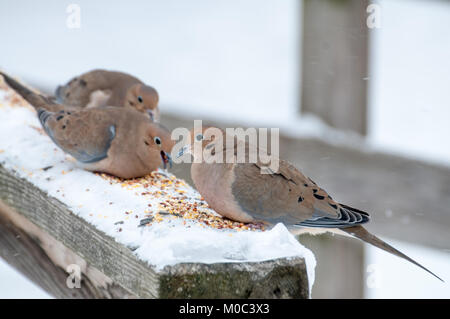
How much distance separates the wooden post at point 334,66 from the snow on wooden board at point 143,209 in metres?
1.47

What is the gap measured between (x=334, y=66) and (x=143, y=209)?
223 centimetres

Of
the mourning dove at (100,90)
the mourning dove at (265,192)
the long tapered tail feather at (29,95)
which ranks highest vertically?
the long tapered tail feather at (29,95)

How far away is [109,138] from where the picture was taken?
10.4 feet

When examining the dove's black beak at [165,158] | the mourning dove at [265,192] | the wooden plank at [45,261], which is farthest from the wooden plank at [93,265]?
the dove's black beak at [165,158]

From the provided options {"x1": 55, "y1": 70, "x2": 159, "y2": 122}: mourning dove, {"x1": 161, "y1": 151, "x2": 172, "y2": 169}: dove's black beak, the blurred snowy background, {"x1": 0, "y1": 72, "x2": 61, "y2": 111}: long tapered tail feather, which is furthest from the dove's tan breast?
the blurred snowy background

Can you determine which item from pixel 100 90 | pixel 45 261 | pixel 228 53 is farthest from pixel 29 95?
pixel 228 53

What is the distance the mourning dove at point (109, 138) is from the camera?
2.94m

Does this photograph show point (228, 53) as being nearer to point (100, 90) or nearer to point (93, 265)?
point (100, 90)

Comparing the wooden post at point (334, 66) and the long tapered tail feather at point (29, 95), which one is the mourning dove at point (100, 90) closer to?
the long tapered tail feather at point (29, 95)

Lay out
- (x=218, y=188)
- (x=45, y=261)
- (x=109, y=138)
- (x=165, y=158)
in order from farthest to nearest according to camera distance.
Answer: (x=109, y=138), (x=165, y=158), (x=45, y=261), (x=218, y=188)

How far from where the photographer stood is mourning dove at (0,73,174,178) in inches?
116

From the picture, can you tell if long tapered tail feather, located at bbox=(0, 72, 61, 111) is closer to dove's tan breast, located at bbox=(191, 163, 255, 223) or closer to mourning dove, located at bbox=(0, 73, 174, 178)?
mourning dove, located at bbox=(0, 73, 174, 178)

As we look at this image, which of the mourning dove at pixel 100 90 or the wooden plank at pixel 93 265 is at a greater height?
the mourning dove at pixel 100 90

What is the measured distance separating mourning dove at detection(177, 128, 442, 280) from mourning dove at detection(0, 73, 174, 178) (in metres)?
0.31
